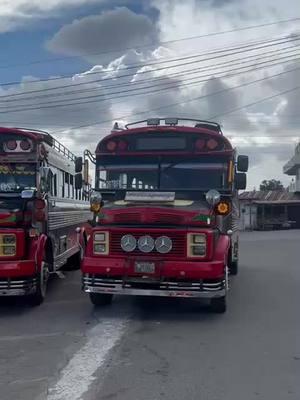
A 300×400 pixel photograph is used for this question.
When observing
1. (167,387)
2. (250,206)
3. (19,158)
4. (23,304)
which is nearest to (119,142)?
(19,158)

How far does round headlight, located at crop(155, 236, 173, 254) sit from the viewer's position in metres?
7.85

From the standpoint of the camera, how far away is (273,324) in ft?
25.7

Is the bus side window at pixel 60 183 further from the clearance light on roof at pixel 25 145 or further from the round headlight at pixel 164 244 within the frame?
the round headlight at pixel 164 244

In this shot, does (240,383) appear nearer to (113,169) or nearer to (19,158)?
(113,169)

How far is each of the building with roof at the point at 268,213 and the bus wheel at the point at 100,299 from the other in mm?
36281

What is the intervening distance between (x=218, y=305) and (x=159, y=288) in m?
1.08

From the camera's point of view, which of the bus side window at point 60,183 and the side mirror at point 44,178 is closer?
the side mirror at point 44,178

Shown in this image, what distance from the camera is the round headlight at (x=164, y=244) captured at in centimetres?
785

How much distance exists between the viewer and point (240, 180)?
365 inches

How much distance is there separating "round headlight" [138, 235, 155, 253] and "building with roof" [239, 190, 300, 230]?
122 ft

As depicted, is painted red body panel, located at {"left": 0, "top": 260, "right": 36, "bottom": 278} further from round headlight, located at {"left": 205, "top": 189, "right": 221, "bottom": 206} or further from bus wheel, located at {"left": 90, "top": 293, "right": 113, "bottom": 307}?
round headlight, located at {"left": 205, "top": 189, "right": 221, "bottom": 206}

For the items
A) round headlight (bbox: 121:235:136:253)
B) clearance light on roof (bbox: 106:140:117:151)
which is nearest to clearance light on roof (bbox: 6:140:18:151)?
clearance light on roof (bbox: 106:140:117:151)

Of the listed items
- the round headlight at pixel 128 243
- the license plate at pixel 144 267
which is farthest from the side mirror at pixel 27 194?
the license plate at pixel 144 267

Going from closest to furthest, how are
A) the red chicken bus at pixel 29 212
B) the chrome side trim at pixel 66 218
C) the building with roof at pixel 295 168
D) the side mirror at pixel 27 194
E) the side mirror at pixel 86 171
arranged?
the red chicken bus at pixel 29 212
the side mirror at pixel 27 194
the side mirror at pixel 86 171
the chrome side trim at pixel 66 218
the building with roof at pixel 295 168
